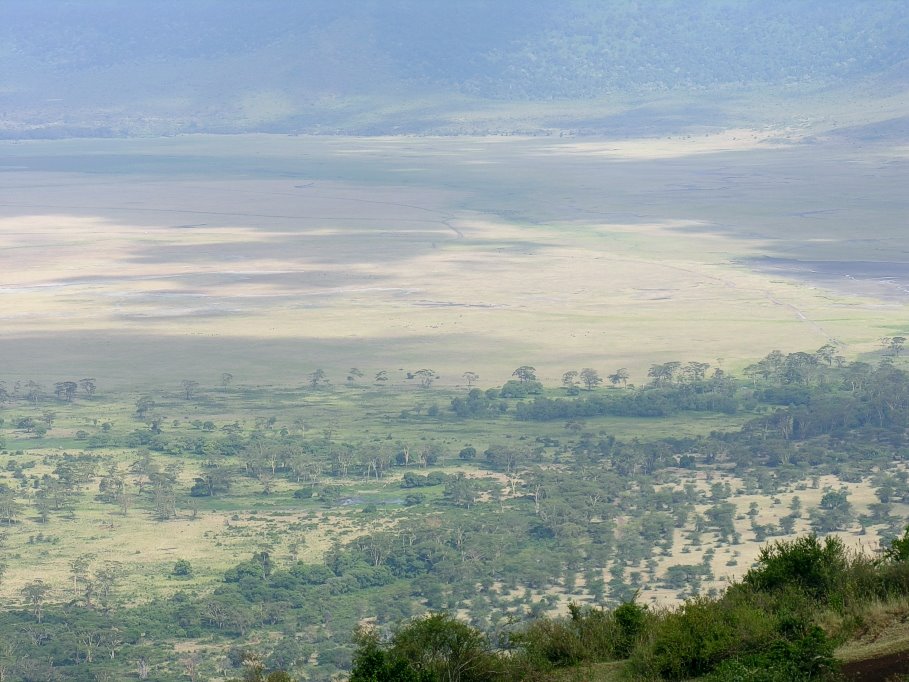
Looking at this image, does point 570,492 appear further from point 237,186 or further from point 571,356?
point 237,186

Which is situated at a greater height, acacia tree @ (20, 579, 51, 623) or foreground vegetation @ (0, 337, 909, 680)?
foreground vegetation @ (0, 337, 909, 680)

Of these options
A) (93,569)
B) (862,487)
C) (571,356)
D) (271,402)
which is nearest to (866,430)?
(862,487)

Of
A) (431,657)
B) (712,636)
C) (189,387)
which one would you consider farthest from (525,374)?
(712,636)

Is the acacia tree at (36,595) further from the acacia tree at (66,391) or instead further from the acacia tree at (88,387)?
the acacia tree at (88,387)

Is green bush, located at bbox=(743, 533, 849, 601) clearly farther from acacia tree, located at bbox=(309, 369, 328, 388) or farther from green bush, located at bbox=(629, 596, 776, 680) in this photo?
acacia tree, located at bbox=(309, 369, 328, 388)

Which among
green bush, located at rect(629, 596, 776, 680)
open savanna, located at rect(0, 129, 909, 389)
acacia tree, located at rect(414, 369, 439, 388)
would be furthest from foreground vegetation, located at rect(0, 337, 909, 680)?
open savanna, located at rect(0, 129, 909, 389)

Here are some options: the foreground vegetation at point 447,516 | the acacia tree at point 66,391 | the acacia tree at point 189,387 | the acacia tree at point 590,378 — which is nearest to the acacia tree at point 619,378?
the foreground vegetation at point 447,516
